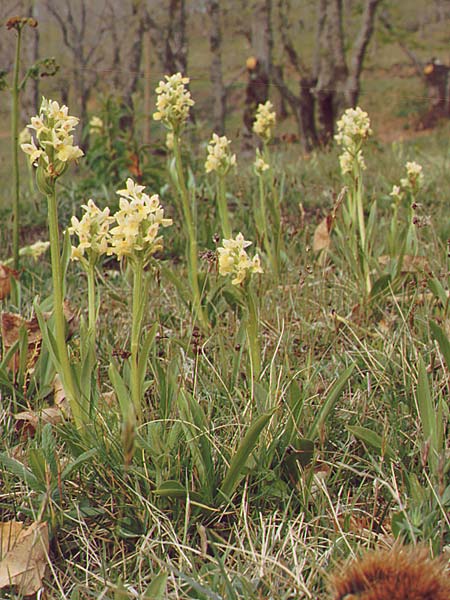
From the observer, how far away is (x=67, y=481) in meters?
1.36

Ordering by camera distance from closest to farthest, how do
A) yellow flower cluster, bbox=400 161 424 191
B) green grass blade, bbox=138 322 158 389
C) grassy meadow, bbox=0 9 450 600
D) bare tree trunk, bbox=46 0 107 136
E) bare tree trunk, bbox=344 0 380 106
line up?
grassy meadow, bbox=0 9 450 600 → green grass blade, bbox=138 322 158 389 → yellow flower cluster, bbox=400 161 424 191 → bare tree trunk, bbox=344 0 380 106 → bare tree trunk, bbox=46 0 107 136

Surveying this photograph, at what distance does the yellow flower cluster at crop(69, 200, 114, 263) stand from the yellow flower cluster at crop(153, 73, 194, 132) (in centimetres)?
74

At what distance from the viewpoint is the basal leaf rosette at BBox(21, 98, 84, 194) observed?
4.35 feet

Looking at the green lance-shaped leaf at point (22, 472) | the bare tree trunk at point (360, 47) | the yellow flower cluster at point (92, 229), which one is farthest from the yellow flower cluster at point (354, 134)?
the bare tree trunk at point (360, 47)

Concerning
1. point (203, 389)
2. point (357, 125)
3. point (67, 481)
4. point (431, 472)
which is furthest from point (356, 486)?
point (357, 125)

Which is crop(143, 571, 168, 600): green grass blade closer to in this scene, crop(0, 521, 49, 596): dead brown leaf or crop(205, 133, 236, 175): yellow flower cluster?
crop(0, 521, 49, 596): dead brown leaf

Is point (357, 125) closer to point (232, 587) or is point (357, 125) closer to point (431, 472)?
point (431, 472)

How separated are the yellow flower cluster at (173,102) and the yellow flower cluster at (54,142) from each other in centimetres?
77

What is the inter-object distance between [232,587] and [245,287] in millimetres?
639

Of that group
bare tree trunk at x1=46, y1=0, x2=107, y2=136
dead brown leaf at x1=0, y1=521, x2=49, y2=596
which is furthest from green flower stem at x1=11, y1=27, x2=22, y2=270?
bare tree trunk at x1=46, y1=0, x2=107, y2=136

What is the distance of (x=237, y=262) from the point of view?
4.86 feet

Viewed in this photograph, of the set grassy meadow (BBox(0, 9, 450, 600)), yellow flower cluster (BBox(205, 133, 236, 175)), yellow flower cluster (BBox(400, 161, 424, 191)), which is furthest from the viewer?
yellow flower cluster (BBox(400, 161, 424, 191))

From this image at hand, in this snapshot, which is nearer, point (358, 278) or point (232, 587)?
point (232, 587)

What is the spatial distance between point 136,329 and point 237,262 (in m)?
0.27
